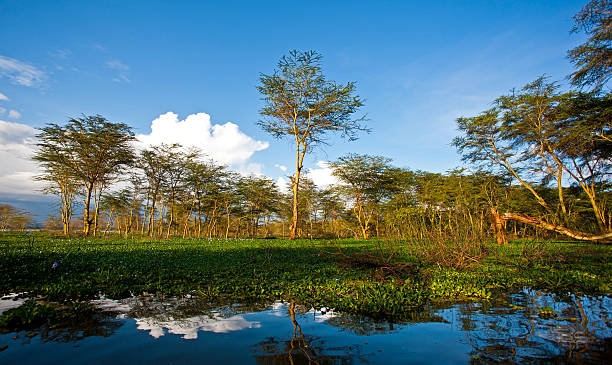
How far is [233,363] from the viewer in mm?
2139

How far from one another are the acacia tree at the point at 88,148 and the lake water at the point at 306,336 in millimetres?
21525

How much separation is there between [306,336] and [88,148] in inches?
977

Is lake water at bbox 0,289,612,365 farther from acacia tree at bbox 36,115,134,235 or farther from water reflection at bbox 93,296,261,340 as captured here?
acacia tree at bbox 36,115,134,235

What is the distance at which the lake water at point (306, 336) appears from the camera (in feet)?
7.29

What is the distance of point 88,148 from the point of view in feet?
67.8

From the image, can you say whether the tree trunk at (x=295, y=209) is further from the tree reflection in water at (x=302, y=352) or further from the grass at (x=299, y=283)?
the tree reflection in water at (x=302, y=352)

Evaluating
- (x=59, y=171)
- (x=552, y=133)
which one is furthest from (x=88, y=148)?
(x=552, y=133)

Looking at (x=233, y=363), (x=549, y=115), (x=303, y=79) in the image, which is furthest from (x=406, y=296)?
(x=549, y=115)

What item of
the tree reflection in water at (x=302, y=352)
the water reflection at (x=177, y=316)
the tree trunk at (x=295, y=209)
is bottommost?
the tree reflection in water at (x=302, y=352)

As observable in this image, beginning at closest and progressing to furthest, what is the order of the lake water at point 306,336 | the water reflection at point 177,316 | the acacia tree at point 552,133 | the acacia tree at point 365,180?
the lake water at point 306,336, the water reflection at point 177,316, the acacia tree at point 552,133, the acacia tree at point 365,180

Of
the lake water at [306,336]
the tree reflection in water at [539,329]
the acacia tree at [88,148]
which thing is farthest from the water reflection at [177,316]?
the acacia tree at [88,148]

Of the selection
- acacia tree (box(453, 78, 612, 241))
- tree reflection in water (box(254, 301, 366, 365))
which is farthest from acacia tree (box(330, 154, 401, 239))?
tree reflection in water (box(254, 301, 366, 365))

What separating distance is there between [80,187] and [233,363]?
3279 cm

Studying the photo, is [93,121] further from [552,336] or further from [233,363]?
[552,336]
